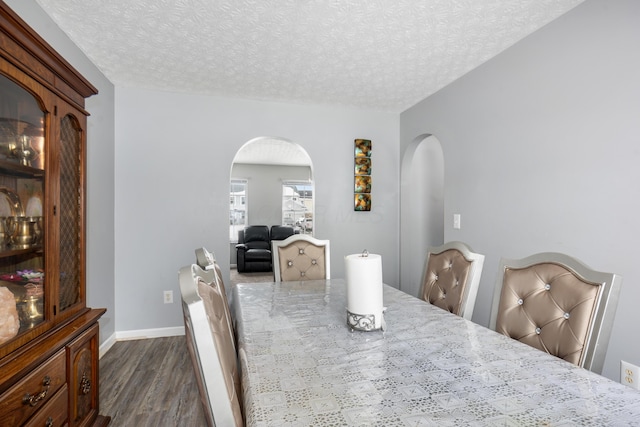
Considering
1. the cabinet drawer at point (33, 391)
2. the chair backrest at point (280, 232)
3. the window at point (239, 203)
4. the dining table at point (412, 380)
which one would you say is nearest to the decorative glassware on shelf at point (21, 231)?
the cabinet drawer at point (33, 391)

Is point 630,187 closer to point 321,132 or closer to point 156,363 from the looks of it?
point 321,132

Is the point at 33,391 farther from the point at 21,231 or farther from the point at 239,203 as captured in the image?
the point at 239,203

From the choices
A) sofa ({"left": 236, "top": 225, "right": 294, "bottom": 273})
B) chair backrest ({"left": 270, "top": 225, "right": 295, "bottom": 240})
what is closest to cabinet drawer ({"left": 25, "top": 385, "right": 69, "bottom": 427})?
sofa ({"left": 236, "top": 225, "right": 294, "bottom": 273})

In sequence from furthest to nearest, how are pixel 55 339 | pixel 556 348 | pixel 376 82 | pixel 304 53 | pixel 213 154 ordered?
pixel 213 154
pixel 376 82
pixel 304 53
pixel 55 339
pixel 556 348

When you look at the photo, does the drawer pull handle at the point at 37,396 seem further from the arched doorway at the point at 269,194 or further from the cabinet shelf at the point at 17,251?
the arched doorway at the point at 269,194

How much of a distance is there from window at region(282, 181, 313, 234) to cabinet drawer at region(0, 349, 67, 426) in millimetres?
6371

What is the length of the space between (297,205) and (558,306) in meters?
6.88

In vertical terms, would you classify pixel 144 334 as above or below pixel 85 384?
below

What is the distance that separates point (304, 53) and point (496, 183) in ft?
5.66

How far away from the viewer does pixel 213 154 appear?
3.24 meters

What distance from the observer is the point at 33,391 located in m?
1.16

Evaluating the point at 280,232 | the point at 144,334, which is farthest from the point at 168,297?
the point at 280,232

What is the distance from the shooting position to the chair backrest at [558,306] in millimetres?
1054

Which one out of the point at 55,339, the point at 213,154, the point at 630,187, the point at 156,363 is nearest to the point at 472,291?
the point at 630,187
